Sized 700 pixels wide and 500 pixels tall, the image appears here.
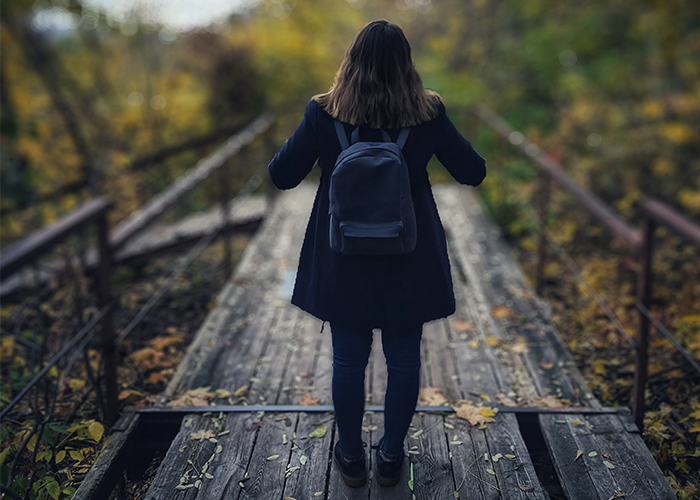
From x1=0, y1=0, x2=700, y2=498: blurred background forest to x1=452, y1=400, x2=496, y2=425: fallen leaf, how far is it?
1078 mm

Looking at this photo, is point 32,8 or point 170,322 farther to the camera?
point 32,8

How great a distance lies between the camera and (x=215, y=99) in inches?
423

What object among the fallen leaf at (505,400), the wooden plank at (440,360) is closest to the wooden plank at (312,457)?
the wooden plank at (440,360)

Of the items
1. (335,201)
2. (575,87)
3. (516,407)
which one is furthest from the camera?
(575,87)

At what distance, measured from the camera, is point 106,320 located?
2.62m

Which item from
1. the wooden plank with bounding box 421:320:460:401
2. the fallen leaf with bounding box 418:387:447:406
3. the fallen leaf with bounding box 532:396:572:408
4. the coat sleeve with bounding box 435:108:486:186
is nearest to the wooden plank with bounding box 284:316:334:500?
the fallen leaf with bounding box 418:387:447:406

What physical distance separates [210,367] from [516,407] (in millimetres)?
1563

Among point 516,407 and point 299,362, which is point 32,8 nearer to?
point 299,362

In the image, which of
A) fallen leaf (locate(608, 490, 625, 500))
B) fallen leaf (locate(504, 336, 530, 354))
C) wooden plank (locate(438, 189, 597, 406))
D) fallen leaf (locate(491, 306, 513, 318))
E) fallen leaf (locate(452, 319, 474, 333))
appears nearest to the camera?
fallen leaf (locate(608, 490, 625, 500))

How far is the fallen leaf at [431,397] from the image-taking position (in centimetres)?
266

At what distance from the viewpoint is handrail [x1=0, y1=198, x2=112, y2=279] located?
6.28ft

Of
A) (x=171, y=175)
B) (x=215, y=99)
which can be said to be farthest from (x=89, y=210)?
(x=215, y=99)

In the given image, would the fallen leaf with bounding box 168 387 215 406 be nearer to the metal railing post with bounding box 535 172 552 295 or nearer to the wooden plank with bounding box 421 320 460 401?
the wooden plank with bounding box 421 320 460 401

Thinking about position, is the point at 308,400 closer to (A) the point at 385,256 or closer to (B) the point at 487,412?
(B) the point at 487,412
